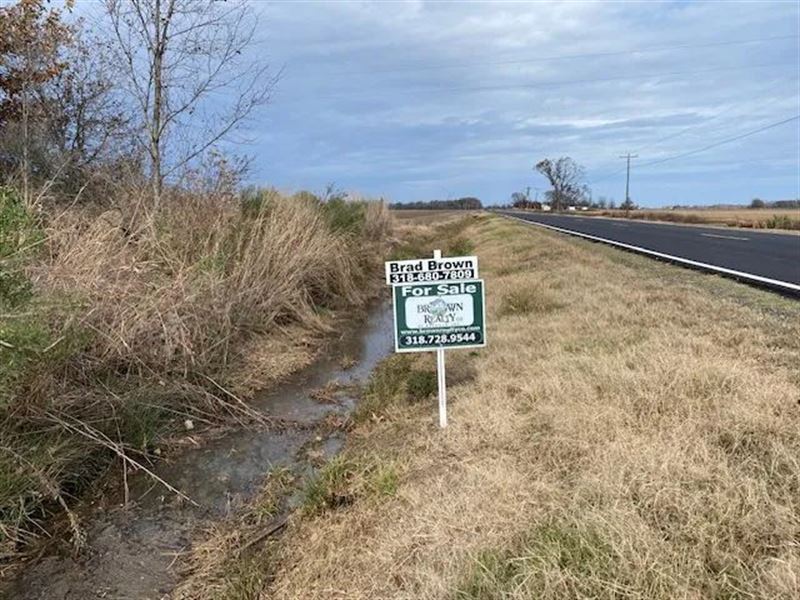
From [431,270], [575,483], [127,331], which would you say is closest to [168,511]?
[127,331]

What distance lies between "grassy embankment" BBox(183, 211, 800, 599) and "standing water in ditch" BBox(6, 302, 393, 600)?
0.49 m

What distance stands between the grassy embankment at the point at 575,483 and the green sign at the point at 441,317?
60 centimetres

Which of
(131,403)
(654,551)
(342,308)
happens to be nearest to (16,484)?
(131,403)

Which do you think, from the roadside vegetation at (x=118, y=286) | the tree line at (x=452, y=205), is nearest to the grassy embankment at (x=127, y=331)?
the roadside vegetation at (x=118, y=286)

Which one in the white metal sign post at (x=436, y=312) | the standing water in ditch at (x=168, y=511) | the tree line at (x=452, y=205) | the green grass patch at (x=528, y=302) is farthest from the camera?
the tree line at (x=452, y=205)

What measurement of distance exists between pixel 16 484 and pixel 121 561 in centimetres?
83

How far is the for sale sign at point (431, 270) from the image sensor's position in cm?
471

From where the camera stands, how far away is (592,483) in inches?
122

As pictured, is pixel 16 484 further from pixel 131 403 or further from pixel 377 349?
pixel 377 349

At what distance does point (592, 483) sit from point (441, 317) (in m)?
1.92

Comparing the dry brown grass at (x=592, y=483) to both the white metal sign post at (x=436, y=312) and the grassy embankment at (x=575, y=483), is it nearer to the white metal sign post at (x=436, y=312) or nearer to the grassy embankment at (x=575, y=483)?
the grassy embankment at (x=575, y=483)

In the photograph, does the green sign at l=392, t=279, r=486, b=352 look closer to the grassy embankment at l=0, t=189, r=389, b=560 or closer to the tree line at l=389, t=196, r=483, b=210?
the grassy embankment at l=0, t=189, r=389, b=560

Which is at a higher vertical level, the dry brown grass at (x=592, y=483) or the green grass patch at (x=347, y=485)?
the dry brown grass at (x=592, y=483)

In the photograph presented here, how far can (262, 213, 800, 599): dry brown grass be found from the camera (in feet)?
8.07
